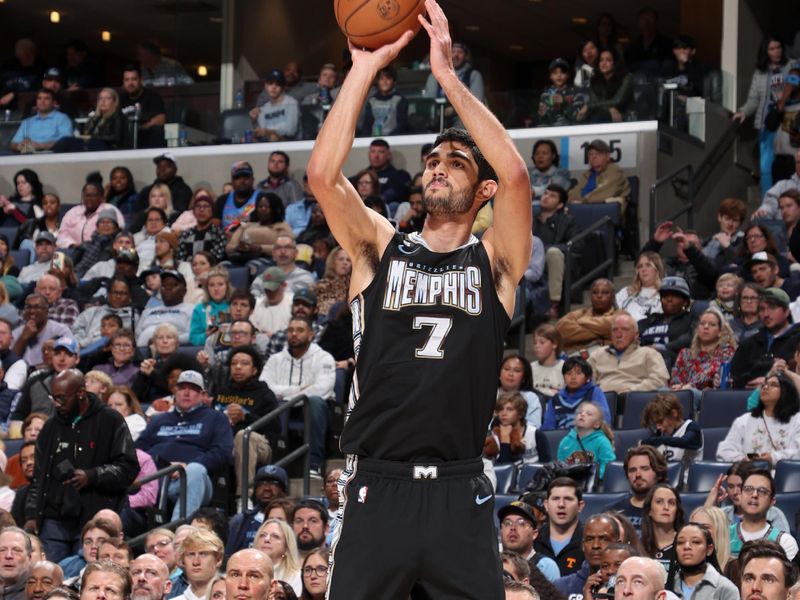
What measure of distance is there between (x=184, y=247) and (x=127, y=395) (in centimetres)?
359

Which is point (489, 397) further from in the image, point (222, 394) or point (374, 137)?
point (374, 137)

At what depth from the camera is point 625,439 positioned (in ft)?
32.1

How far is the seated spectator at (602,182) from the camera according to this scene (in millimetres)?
13727

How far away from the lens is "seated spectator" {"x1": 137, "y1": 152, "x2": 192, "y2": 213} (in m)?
15.7

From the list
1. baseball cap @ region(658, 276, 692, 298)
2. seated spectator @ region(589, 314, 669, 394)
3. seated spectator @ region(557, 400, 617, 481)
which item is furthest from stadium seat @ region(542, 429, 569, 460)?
baseball cap @ region(658, 276, 692, 298)

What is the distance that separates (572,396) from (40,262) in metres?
6.46

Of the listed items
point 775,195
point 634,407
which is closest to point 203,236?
point 775,195

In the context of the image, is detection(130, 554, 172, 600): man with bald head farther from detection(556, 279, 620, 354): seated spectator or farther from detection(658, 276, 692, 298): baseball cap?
detection(658, 276, 692, 298): baseball cap

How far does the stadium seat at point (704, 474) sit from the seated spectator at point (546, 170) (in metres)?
5.17

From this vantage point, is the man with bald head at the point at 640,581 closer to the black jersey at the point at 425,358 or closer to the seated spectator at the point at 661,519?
the seated spectator at the point at 661,519

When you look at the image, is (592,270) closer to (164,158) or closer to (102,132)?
(164,158)

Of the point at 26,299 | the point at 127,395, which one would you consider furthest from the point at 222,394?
the point at 26,299

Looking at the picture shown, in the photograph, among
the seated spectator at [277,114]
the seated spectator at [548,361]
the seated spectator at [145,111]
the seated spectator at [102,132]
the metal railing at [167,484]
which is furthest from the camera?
the seated spectator at [102,132]

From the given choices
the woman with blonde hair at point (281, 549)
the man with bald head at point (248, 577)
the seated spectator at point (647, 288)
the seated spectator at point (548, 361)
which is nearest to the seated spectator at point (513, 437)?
the seated spectator at point (548, 361)
